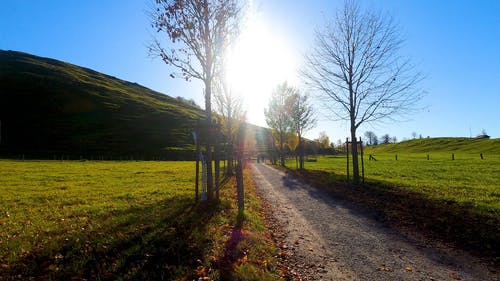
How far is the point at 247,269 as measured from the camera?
18.3 ft

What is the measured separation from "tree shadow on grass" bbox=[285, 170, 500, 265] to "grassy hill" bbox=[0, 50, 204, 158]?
83.7 meters

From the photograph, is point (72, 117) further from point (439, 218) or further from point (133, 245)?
point (439, 218)

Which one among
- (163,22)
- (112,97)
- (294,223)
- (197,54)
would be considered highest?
(112,97)

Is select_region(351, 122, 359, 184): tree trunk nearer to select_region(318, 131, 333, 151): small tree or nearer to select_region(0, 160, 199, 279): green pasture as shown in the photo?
select_region(0, 160, 199, 279): green pasture

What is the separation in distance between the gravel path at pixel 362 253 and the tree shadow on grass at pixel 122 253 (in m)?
2.57

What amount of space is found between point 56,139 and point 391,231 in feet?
370

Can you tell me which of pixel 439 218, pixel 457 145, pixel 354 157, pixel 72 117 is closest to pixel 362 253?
pixel 439 218

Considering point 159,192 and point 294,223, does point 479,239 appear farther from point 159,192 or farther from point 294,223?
point 159,192

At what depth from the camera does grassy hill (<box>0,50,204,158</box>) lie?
9062 cm

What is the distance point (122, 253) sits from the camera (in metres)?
6.30

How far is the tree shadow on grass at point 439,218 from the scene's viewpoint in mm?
7398

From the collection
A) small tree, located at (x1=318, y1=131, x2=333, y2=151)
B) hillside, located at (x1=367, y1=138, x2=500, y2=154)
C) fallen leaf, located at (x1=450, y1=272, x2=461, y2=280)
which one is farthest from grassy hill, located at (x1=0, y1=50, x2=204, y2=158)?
hillside, located at (x1=367, y1=138, x2=500, y2=154)


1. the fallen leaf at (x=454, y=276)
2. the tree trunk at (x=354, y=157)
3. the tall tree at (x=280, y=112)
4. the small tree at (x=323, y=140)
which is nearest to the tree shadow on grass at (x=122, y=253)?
the fallen leaf at (x=454, y=276)

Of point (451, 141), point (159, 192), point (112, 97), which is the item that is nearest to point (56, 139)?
point (112, 97)
